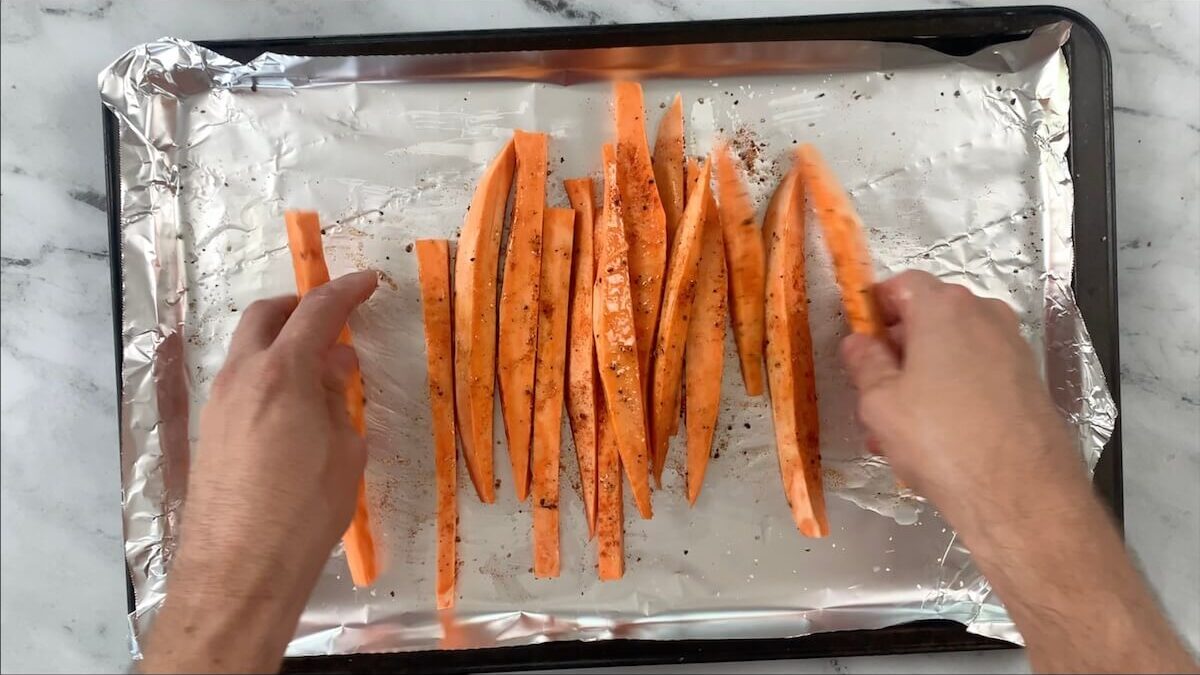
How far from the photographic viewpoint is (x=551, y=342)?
150 centimetres

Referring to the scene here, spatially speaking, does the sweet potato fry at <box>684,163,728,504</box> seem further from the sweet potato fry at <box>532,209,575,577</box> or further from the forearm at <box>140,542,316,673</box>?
the forearm at <box>140,542,316,673</box>

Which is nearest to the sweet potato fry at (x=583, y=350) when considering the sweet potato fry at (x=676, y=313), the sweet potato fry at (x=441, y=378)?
the sweet potato fry at (x=676, y=313)

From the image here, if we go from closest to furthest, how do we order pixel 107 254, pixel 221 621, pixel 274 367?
pixel 221 621
pixel 274 367
pixel 107 254

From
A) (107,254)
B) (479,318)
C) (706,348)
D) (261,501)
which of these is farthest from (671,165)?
(107,254)

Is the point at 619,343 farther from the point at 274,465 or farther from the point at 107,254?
the point at 107,254

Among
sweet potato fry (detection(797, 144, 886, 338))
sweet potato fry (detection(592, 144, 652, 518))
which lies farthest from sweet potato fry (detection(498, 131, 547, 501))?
sweet potato fry (detection(797, 144, 886, 338))

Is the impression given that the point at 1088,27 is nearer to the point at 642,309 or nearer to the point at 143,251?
the point at 642,309

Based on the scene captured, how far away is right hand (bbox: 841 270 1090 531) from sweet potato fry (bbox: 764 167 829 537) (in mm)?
134

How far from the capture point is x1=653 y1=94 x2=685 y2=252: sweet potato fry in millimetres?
1526

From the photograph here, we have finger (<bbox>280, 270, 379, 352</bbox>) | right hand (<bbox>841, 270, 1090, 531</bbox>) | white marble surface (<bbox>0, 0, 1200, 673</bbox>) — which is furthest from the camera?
white marble surface (<bbox>0, 0, 1200, 673</bbox>)

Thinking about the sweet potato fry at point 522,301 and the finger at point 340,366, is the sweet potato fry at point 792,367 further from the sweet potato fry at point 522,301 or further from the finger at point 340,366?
the finger at point 340,366

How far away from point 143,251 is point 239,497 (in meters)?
0.64

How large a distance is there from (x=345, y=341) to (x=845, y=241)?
1.03 m

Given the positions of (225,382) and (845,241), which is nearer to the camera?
(225,382)
